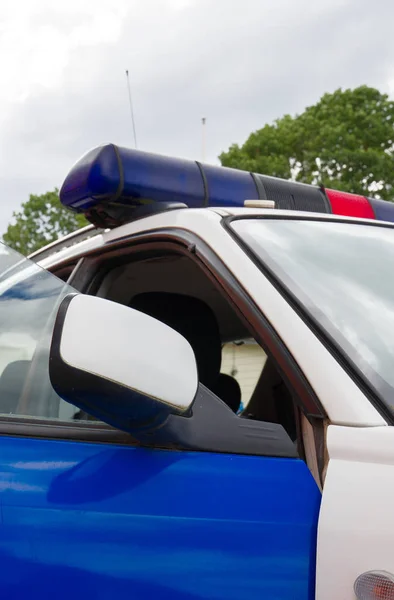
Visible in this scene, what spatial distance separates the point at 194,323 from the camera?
2.63 m

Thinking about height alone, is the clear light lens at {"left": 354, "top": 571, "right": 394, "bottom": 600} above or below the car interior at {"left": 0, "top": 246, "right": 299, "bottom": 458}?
below

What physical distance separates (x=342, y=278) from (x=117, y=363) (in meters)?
0.67

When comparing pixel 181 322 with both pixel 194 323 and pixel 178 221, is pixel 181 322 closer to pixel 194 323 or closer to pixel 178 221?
pixel 194 323

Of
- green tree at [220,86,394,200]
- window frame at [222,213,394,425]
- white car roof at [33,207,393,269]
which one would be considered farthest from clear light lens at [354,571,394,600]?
green tree at [220,86,394,200]

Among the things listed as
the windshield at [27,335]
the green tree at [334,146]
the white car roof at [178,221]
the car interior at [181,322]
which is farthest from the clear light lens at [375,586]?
the green tree at [334,146]

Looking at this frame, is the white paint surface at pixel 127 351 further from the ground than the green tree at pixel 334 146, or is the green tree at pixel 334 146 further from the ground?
the green tree at pixel 334 146

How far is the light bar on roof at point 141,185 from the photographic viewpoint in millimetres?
2635

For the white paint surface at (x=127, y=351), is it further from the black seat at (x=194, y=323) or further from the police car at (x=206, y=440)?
the black seat at (x=194, y=323)

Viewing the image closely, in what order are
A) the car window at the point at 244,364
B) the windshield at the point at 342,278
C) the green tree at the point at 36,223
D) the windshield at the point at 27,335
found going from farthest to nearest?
the green tree at the point at 36,223
the car window at the point at 244,364
the windshield at the point at 27,335
the windshield at the point at 342,278

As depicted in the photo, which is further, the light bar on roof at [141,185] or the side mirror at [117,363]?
the light bar on roof at [141,185]

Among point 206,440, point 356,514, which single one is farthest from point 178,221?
point 356,514

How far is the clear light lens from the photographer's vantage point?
117 centimetres

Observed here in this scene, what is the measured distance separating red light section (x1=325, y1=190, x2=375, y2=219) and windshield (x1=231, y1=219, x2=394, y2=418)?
3.62 feet

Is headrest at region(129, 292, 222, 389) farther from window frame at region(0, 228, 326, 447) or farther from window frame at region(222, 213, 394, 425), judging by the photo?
window frame at region(222, 213, 394, 425)
